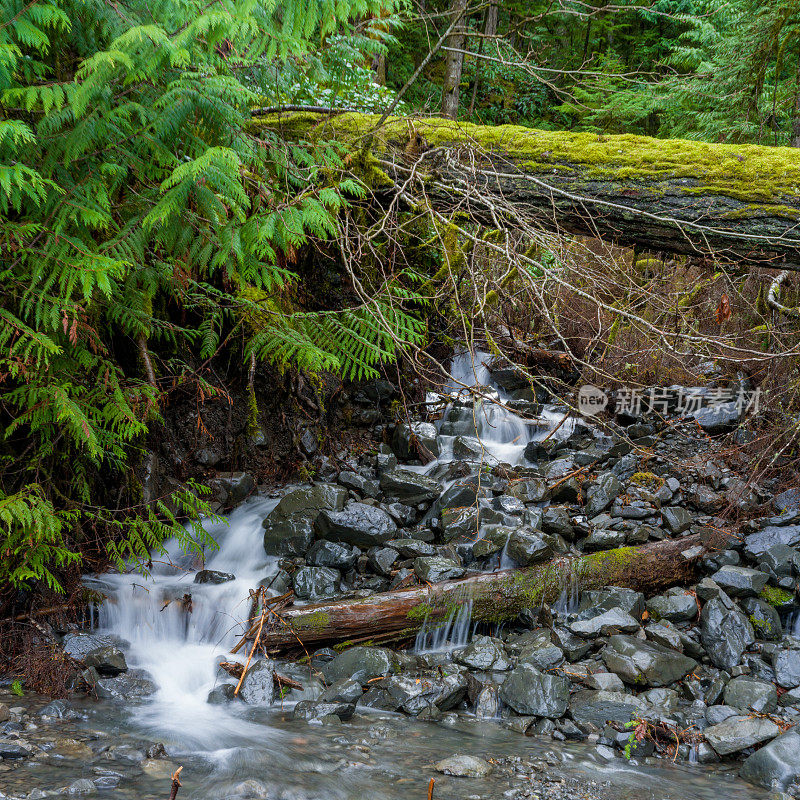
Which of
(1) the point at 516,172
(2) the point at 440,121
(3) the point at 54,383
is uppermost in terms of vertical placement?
(2) the point at 440,121

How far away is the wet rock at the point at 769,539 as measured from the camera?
5488 mm

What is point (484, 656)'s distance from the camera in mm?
4598

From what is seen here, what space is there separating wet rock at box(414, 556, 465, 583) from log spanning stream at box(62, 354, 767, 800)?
30 centimetres

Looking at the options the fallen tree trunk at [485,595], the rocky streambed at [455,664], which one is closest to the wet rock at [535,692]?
the rocky streambed at [455,664]

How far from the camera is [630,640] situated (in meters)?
4.61

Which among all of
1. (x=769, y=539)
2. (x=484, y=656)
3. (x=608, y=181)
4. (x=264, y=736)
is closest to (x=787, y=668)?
(x=769, y=539)

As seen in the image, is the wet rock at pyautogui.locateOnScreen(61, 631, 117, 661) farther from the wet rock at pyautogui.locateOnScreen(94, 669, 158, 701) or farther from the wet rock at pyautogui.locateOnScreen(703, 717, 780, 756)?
the wet rock at pyautogui.locateOnScreen(703, 717, 780, 756)

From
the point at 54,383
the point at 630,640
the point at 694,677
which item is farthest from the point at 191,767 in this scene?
the point at 694,677

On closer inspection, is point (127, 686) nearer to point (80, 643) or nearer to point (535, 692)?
point (80, 643)

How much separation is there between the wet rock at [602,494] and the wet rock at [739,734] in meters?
2.46

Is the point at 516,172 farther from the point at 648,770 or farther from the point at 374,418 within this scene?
the point at 648,770

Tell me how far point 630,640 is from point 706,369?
5.74 metres

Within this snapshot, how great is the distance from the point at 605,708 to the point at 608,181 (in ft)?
12.4

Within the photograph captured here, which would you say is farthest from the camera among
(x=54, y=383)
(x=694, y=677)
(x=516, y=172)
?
(x=516, y=172)
